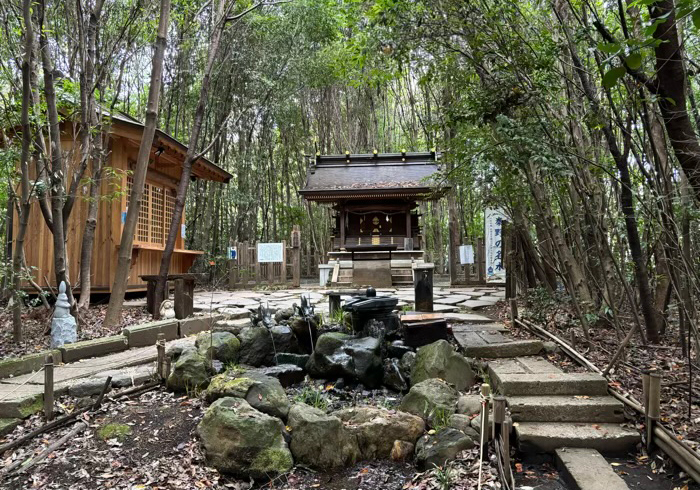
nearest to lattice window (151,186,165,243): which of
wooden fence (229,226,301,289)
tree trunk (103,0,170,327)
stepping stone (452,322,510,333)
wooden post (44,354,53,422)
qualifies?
wooden fence (229,226,301,289)

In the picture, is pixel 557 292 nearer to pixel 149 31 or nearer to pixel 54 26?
pixel 149 31

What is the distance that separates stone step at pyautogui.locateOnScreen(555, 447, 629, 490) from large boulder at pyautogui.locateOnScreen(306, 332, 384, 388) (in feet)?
6.83

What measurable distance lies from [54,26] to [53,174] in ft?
10.7

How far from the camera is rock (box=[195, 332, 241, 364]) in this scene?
4.82 metres

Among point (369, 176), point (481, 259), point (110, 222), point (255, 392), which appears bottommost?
point (255, 392)

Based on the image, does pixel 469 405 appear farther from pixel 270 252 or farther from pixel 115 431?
pixel 270 252

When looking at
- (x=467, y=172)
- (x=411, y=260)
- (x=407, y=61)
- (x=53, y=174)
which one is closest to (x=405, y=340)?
(x=467, y=172)

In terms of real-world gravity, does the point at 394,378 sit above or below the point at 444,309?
below

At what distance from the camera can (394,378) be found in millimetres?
4676

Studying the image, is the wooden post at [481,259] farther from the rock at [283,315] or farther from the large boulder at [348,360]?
the large boulder at [348,360]

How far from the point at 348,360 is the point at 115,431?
2.18 metres

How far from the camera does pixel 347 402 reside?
4.32m

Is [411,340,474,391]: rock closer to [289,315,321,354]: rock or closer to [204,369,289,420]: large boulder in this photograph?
[204,369,289,420]: large boulder

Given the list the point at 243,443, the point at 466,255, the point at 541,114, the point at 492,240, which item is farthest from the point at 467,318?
the point at 466,255
